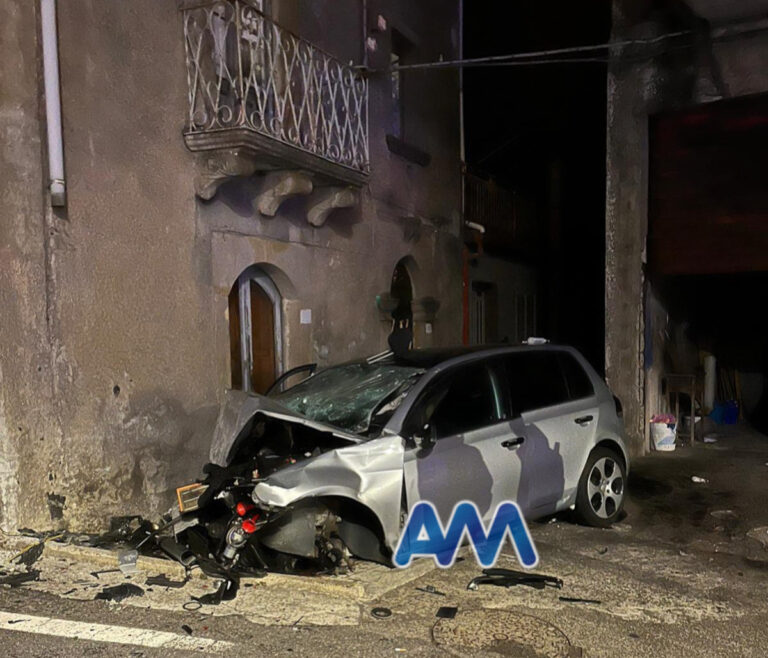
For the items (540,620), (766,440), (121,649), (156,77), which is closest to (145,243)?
(156,77)

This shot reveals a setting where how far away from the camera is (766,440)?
10.2 m

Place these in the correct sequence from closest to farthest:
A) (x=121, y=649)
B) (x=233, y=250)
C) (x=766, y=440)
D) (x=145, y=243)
Result: 1. (x=121, y=649)
2. (x=145, y=243)
3. (x=233, y=250)
4. (x=766, y=440)

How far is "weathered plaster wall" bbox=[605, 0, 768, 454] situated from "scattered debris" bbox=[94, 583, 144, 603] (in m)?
7.04

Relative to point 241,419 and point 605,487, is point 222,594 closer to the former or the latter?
point 241,419

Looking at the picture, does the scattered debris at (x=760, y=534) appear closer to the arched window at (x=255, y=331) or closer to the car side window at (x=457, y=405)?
the car side window at (x=457, y=405)

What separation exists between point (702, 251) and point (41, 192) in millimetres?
7686

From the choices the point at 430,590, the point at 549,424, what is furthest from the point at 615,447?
the point at 430,590

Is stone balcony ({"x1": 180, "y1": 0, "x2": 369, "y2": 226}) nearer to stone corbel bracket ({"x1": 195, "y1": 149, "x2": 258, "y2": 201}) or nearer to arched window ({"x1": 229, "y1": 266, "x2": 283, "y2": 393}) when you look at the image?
stone corbel bracket ({"x1": 195, "y1": 149, "x2": 258, "y2": 201})

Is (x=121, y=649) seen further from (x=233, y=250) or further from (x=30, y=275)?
(x=233, y=250)

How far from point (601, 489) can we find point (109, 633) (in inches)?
156

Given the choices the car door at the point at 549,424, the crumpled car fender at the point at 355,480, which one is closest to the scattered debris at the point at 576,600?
the car door at the point at 549,424

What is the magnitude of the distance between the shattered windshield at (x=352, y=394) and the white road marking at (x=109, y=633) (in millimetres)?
1574

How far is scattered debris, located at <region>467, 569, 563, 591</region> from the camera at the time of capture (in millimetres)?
4332
